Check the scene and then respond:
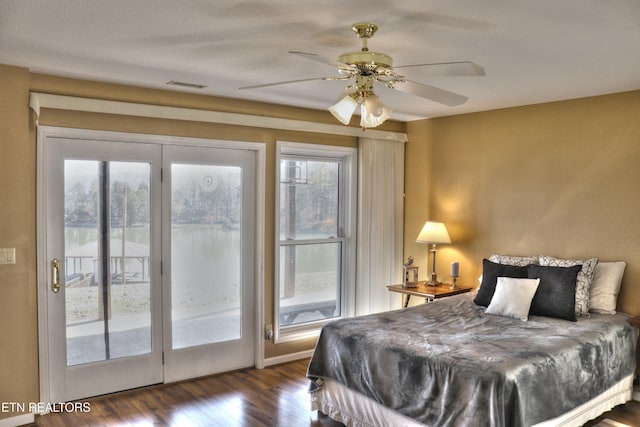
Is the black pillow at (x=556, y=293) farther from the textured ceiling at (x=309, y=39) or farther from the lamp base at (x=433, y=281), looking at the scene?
the textured ceiling at (x=309, y=39)

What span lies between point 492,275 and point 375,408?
1.76 meters

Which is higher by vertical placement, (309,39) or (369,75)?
(309,39)

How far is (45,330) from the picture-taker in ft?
12.2

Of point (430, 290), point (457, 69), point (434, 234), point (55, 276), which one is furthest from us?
point (434, 234)

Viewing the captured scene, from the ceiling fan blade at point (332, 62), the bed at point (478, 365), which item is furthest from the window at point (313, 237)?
the ceiling fan blade at point (332, 62)

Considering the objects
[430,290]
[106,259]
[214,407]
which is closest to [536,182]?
[430,290]

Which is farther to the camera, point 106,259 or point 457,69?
point 106,259

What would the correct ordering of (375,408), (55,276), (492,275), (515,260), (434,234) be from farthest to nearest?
(434,234)
(515,260)
(492,275)
(55,276)
(375,408)

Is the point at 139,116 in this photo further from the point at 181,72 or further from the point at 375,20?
the point at 375,20

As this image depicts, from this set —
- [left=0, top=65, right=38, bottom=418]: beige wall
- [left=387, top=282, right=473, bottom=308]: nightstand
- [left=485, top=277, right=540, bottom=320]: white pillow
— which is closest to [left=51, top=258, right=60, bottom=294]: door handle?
[left=0, top=65, right=38, bottom=418]: beige wall

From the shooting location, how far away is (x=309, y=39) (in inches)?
112

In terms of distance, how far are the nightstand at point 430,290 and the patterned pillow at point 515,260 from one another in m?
0.50

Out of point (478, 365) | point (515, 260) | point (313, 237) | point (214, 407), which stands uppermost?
point (313, 237)

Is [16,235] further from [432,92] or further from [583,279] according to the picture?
[583,279]
